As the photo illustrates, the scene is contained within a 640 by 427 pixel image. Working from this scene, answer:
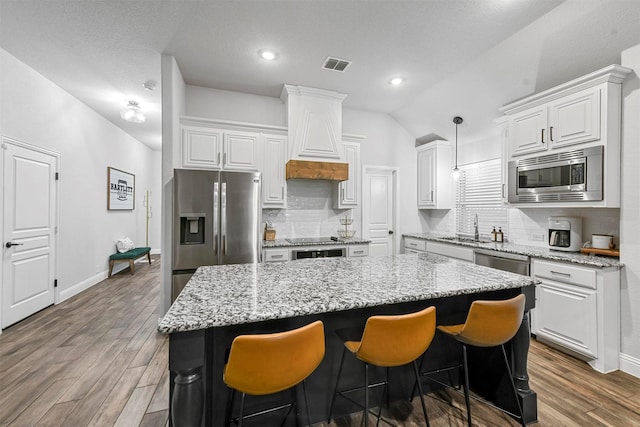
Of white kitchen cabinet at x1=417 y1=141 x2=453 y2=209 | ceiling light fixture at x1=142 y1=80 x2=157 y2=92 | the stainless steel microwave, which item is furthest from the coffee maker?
ceiling light fixture at x1=142 y1=80 x2=157 y2=92

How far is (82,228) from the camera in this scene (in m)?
4.61

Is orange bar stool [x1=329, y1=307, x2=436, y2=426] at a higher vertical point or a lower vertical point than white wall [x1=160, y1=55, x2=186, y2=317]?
lower

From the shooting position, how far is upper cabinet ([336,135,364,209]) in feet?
14.1

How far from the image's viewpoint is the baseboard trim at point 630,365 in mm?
2354

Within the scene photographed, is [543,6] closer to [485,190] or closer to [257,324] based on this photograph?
[485,190]

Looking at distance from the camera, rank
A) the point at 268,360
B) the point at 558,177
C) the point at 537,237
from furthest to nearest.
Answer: the point at 537,237, the point at 558,177, the point at 268,360

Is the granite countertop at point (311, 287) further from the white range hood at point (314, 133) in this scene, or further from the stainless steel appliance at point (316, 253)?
the white range hood at point (314, 133)

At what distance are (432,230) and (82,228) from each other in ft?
19.2

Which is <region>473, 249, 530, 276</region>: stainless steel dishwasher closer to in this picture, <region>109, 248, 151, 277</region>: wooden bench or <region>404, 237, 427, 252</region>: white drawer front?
<region>404, 237, 427, 252</region>: white drawer front

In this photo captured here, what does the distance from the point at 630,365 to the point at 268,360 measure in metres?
3.08

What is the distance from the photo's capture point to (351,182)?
4.32 meters

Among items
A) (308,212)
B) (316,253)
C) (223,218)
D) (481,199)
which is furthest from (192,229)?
(481,199)

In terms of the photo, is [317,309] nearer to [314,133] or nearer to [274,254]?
[274,254]

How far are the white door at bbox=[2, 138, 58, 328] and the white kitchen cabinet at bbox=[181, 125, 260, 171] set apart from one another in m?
1.81
